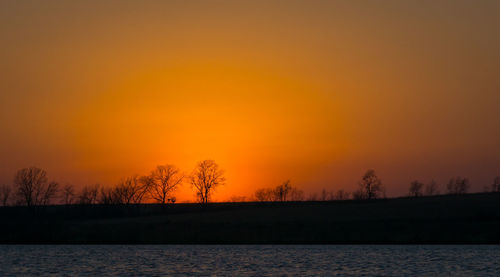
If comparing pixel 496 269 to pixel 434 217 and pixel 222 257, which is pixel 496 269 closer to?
pixel 222 257

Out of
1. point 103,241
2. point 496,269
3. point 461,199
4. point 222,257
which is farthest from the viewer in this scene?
point 461,199

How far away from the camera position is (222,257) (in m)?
82.1

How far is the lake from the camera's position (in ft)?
203

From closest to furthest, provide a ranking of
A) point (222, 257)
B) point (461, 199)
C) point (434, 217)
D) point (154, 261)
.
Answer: point (154, 261), point (222, 257), point (434, 217), point (461, 199)

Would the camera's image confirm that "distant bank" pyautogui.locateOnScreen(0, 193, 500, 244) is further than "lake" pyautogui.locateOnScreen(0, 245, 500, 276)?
Yes

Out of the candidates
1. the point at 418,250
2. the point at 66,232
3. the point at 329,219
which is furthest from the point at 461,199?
the point at 66,232

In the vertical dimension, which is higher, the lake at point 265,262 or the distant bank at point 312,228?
the distant bank at point 312,228

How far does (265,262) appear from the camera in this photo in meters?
74.8

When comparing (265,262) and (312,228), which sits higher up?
(312,228)

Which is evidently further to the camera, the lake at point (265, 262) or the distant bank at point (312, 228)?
the distant bank at point (312, 228)

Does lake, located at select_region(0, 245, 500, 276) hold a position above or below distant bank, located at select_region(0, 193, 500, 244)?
below

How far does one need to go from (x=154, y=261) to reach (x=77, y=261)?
31.7 feet

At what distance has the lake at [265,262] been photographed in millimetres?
61812

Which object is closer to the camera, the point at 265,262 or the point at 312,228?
the point at 265,262
